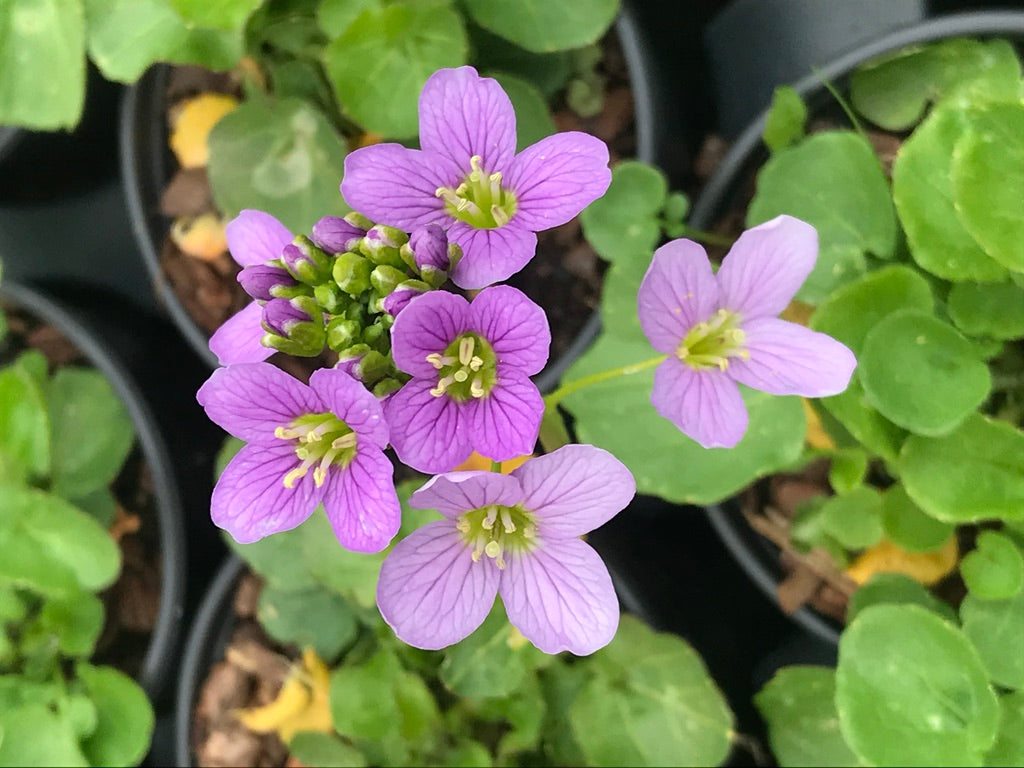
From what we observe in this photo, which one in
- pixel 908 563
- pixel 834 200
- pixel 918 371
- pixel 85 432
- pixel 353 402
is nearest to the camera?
pixel 353 402

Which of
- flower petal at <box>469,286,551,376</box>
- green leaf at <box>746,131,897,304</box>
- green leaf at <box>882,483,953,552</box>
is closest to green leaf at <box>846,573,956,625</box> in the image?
green leaf at <box>882,483,953,552</box>

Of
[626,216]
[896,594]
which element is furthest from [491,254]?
[896,594]

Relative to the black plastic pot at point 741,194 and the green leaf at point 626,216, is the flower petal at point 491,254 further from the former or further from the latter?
the black plastic pot at point 741,194

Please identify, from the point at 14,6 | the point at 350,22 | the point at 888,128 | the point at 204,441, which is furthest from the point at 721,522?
the point at 14,6

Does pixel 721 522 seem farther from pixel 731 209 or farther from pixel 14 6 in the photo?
pixel 14 6

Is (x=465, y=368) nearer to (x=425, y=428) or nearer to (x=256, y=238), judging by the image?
(x=425, y=428)

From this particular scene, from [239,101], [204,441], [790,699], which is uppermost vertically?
[239,101]
